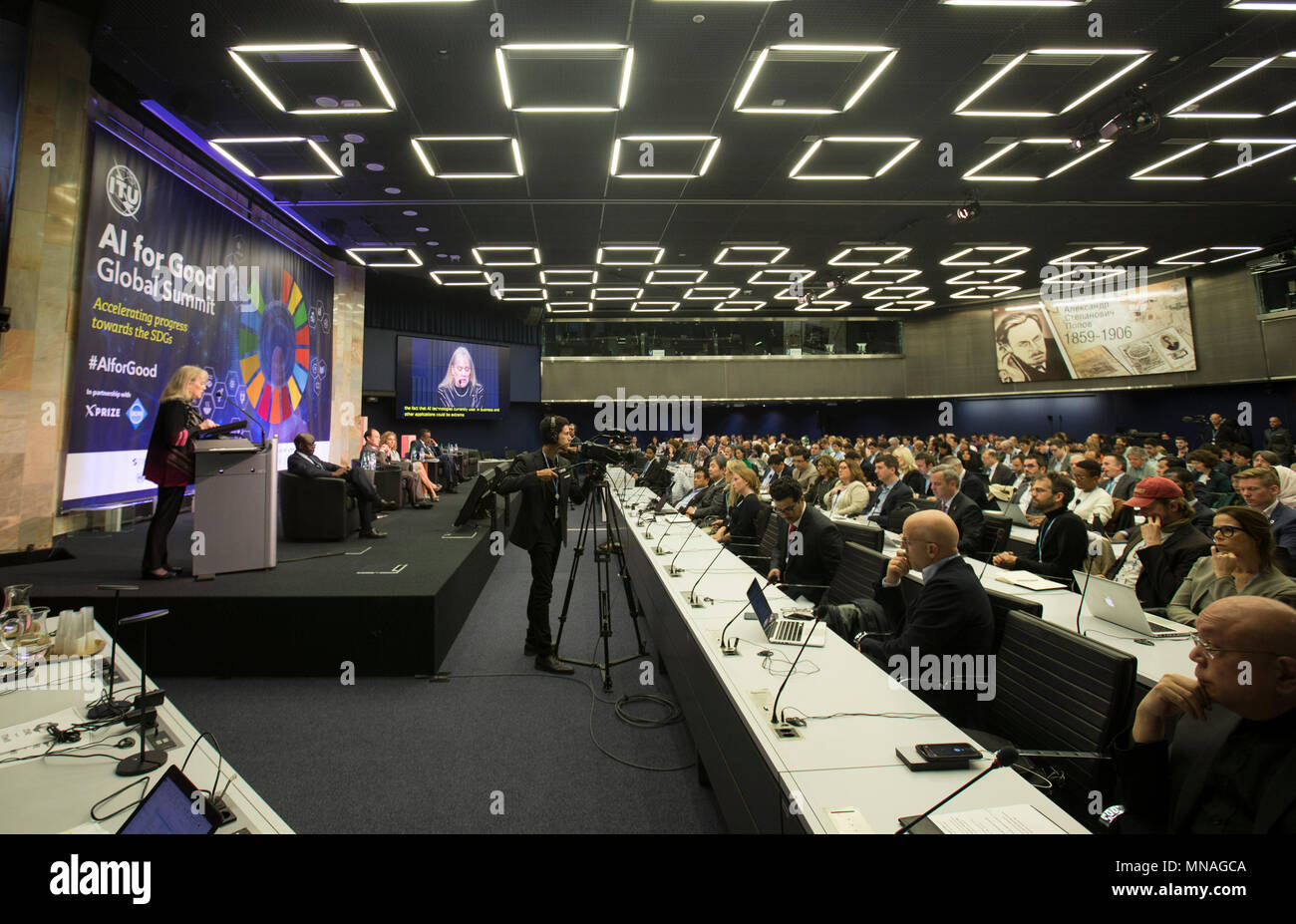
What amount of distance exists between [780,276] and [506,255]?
546 centimetres

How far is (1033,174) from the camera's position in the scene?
7.10 m

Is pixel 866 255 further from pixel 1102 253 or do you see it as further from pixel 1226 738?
pixel 1226 738

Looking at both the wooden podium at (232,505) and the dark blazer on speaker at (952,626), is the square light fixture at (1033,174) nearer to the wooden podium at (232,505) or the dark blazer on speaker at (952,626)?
the dark blazer on speaker at (952,626)

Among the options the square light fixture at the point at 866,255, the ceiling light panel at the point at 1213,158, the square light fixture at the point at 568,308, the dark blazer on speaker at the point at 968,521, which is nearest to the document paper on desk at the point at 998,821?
the dark blazer on speaker at the point at 968,521

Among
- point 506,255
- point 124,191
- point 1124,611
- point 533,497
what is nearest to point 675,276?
point 506,255

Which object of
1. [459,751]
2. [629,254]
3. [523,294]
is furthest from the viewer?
[523,294]

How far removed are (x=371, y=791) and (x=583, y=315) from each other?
48.4ft

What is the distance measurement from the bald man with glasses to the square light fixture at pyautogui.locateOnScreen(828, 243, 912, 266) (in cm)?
991

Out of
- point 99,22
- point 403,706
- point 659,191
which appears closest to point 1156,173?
point 659,191

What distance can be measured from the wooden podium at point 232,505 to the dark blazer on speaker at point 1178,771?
4337mm

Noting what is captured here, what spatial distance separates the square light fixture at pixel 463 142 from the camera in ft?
19.6

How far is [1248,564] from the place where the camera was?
2.21 m
